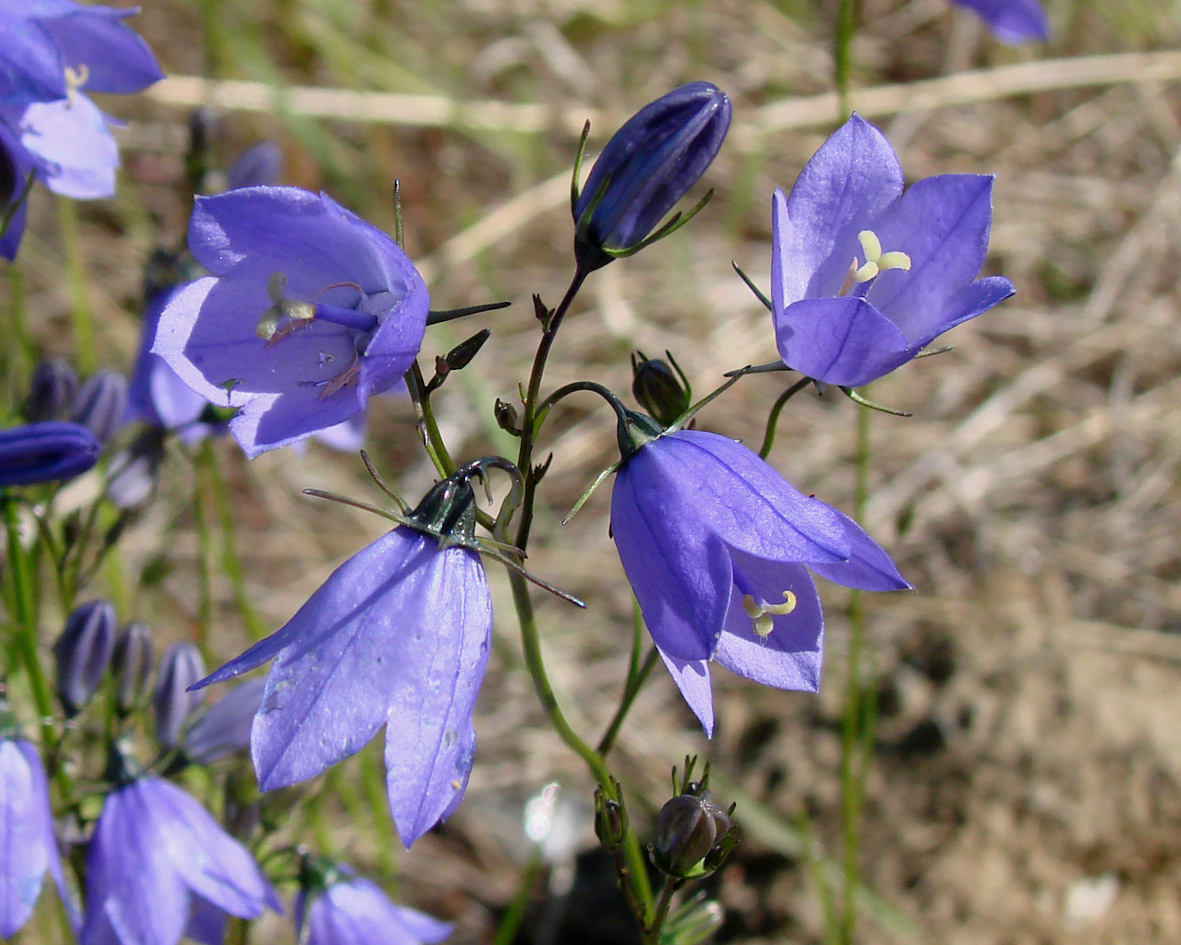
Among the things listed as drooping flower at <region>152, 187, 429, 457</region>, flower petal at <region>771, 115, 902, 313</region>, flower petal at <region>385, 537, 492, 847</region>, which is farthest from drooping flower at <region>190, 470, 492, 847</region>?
flower petal at <region>771, 115, 902, 313</region>

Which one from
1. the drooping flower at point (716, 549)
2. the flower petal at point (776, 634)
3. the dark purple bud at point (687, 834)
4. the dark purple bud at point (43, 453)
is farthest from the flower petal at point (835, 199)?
the dark purple bud at point (43, 453)

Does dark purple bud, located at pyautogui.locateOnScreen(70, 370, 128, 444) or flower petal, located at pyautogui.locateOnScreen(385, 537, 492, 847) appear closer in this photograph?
flower petal, located at pyautogui.locateOnScreen(385, 537, 492, 847)

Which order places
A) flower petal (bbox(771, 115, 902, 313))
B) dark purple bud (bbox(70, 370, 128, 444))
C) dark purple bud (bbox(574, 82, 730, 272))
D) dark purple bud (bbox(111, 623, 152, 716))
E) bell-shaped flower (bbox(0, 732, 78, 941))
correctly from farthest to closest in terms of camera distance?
dark purple bud (bbox(70, 370, 128, 444))
dark purple bud (bbox(111, 623, 152, 716))
bell-shaped flower (bbox(0, 732, 78, 941))
flower petal (bbox(771, 115, 902, 313))
dark purple bud (bbox(574, 82, 730, 272))

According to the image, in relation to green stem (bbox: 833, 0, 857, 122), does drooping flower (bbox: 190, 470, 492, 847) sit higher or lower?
lower

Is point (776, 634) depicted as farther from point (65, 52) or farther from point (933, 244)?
point (65, 52)

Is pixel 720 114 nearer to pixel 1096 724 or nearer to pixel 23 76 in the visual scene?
pixel 23 76

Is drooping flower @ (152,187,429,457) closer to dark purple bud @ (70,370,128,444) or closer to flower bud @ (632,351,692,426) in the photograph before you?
flower bud @ (632,351,692,426)
